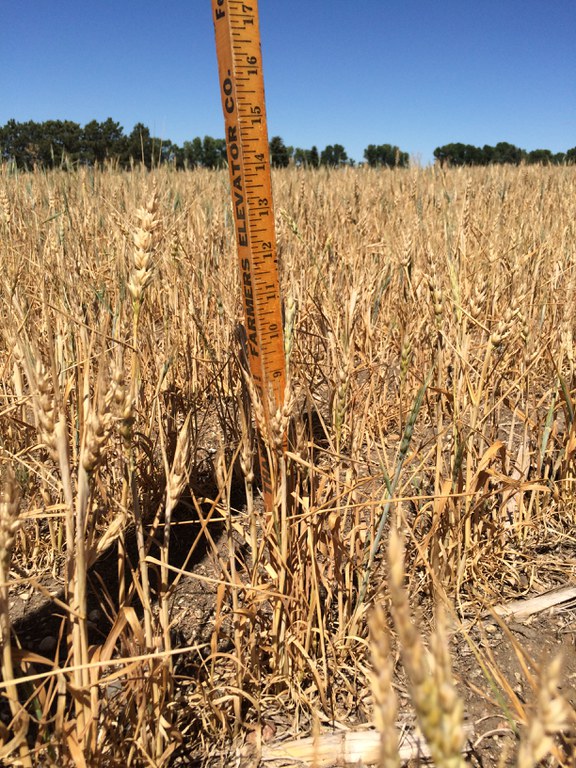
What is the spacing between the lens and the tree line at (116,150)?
3.82m

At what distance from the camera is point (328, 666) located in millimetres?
1052

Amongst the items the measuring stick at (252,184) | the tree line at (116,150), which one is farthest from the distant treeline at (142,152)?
the measuring stick at (252,184)

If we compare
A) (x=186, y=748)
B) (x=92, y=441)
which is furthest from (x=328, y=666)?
(x=92, y=441)

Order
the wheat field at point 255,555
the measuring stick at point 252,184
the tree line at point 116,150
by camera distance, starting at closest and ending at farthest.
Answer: the wheat field at point 255,555 → the measuring stick at point 252,184 → the tree line at point 116,150

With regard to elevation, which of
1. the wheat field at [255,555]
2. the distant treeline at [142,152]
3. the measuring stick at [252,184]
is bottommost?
the wheat field at [255,555]

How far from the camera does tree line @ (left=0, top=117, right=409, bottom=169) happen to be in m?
3.82

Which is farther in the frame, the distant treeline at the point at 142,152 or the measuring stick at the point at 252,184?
the distant treeline at the point at 142,152

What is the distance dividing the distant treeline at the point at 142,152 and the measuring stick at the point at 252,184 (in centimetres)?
136

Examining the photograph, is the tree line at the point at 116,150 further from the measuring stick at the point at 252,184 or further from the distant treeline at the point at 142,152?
the measuring stick at the point at 252,184

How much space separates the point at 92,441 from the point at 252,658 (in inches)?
23.6

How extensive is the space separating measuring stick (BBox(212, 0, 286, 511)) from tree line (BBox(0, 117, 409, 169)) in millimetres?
1364

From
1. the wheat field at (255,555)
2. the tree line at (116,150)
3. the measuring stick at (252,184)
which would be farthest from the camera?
the tree line at (116,150)

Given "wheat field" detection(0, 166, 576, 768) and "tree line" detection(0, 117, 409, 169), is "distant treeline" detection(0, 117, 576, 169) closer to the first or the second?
"tree line" detection(0, 117, 409, 169)

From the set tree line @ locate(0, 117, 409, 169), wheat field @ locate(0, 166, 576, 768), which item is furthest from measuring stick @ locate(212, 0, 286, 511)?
tree line @ locate(0, 117, 409, 169)
